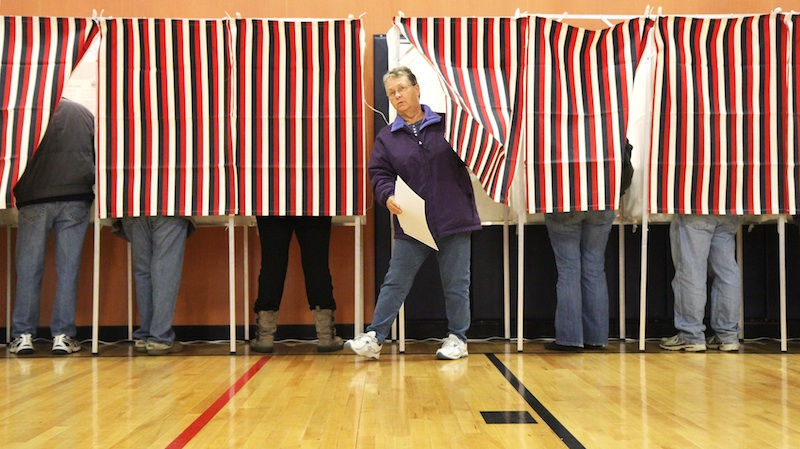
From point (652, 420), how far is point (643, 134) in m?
2.27

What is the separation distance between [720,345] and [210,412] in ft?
9.07

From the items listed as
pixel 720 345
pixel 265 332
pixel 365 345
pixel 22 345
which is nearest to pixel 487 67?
pixel 365 345

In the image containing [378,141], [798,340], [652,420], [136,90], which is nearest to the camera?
[652,420]

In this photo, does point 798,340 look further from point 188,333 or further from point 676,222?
point 188,333

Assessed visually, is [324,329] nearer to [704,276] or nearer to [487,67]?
[487,67]

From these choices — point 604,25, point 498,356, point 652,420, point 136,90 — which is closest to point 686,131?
point 604,25

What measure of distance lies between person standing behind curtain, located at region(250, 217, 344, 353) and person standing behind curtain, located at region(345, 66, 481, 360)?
0.37m

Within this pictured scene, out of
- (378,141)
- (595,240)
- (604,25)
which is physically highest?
(604,25)

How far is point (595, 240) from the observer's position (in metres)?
4.23

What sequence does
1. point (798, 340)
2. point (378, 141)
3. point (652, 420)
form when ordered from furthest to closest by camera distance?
point (798, 340), point (378, 141), point (652, 420)

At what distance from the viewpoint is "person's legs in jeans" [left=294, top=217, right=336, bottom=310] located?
4.16 metres

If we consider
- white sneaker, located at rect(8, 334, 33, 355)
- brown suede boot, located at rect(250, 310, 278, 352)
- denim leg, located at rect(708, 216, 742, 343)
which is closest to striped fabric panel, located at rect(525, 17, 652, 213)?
denim leg, located at rect(708, 216, 742, 343)

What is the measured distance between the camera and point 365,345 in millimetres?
3766

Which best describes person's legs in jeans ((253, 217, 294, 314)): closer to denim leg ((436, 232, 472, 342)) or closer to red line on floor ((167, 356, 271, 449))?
red line on floor ((167, 356, 271, 449))
